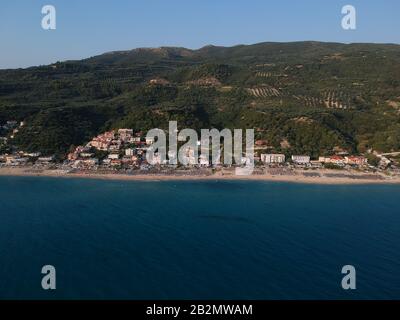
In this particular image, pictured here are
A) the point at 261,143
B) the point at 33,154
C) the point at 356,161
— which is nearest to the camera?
the point at 356,161

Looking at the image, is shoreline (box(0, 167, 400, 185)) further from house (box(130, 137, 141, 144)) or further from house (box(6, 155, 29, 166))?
house (box(130, 137, 141, 144))

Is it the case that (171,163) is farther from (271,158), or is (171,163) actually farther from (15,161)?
(15,161)

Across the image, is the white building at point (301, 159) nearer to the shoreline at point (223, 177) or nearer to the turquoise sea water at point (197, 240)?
the shoreline at point (223, 177)

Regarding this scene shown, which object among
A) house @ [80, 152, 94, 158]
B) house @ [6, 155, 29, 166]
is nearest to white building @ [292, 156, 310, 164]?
house @ [80, 152, 94, 158]

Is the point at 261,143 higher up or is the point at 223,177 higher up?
the point at 261,143

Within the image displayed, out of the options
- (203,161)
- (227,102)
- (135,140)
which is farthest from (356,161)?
(227,102)

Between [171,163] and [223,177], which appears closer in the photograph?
[223,177]
